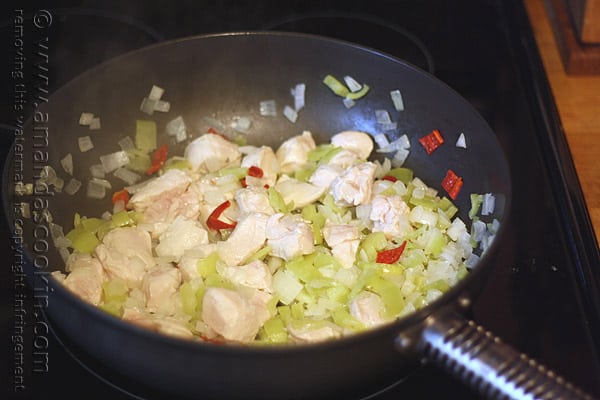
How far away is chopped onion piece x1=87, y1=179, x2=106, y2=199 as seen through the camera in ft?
5.70

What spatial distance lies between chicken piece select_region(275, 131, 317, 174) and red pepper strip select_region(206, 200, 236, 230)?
22cm

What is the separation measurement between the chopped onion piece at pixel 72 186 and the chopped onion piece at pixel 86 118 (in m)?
0.15

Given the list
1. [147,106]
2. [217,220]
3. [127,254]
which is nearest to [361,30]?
[147,106]

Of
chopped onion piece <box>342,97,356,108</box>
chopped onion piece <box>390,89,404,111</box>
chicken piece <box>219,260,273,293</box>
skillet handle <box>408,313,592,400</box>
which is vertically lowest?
chicken piece <box>219,260,273,293</box>

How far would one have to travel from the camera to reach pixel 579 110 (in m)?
1.90

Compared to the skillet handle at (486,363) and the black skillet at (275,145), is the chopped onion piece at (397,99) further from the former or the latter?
the skillet handle at (486,363)

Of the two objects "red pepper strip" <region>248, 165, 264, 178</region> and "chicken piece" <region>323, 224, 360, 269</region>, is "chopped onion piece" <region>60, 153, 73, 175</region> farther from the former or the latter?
"chicken piece" <region>323, 224, 360, 269</region>

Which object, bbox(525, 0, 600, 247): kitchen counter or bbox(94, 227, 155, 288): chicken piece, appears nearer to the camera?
bbox(94, 227, 155, 288): chicken piece

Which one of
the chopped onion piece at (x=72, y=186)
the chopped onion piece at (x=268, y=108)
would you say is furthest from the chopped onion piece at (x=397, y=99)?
the chopped onion piece at (x=72, y=186)

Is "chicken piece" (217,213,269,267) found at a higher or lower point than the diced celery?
lower

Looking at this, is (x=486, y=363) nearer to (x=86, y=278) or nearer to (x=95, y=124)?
(x=86, y=278)

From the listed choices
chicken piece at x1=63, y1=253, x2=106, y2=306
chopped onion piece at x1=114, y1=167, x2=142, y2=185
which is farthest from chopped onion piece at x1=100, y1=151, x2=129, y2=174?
chicken piece at x1=63, y1=253, x2=106, y2=306

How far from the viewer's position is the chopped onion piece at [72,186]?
1.69m

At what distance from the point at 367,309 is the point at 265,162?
565mm
